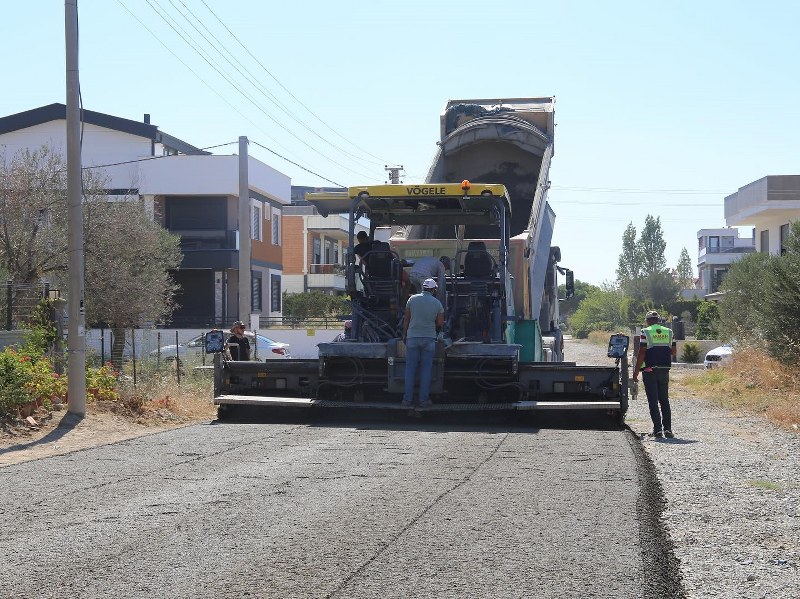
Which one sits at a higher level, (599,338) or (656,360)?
(656,360)

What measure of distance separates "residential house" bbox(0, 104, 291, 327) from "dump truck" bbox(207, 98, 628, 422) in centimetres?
2773

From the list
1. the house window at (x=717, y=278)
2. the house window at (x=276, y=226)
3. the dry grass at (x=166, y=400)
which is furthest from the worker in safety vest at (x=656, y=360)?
the house window at (x=717, y=278)

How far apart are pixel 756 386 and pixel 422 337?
11399 mm

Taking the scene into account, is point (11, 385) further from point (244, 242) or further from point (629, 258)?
point (629, 258)

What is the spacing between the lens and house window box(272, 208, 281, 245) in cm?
5047

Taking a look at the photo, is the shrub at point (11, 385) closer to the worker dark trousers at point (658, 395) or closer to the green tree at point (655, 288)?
the worker dark trousers at point (658, 395)

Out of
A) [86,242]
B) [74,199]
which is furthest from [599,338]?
[74,199]

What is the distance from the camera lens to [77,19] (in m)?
15.2

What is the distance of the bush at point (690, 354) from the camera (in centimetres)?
4372

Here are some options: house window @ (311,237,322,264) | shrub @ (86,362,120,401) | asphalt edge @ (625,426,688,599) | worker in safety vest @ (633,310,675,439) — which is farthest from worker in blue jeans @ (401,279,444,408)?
house window @ (311,237,322,264)

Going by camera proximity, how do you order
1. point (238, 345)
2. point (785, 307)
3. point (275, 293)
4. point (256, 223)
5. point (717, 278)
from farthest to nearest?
point (717, 278) < point (275, 293) < point (256, 223) < point (785, 307) < point (238, 345)

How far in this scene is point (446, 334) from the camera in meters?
14.7

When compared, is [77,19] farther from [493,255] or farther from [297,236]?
[297,236]

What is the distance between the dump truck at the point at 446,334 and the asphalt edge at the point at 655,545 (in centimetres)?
418
